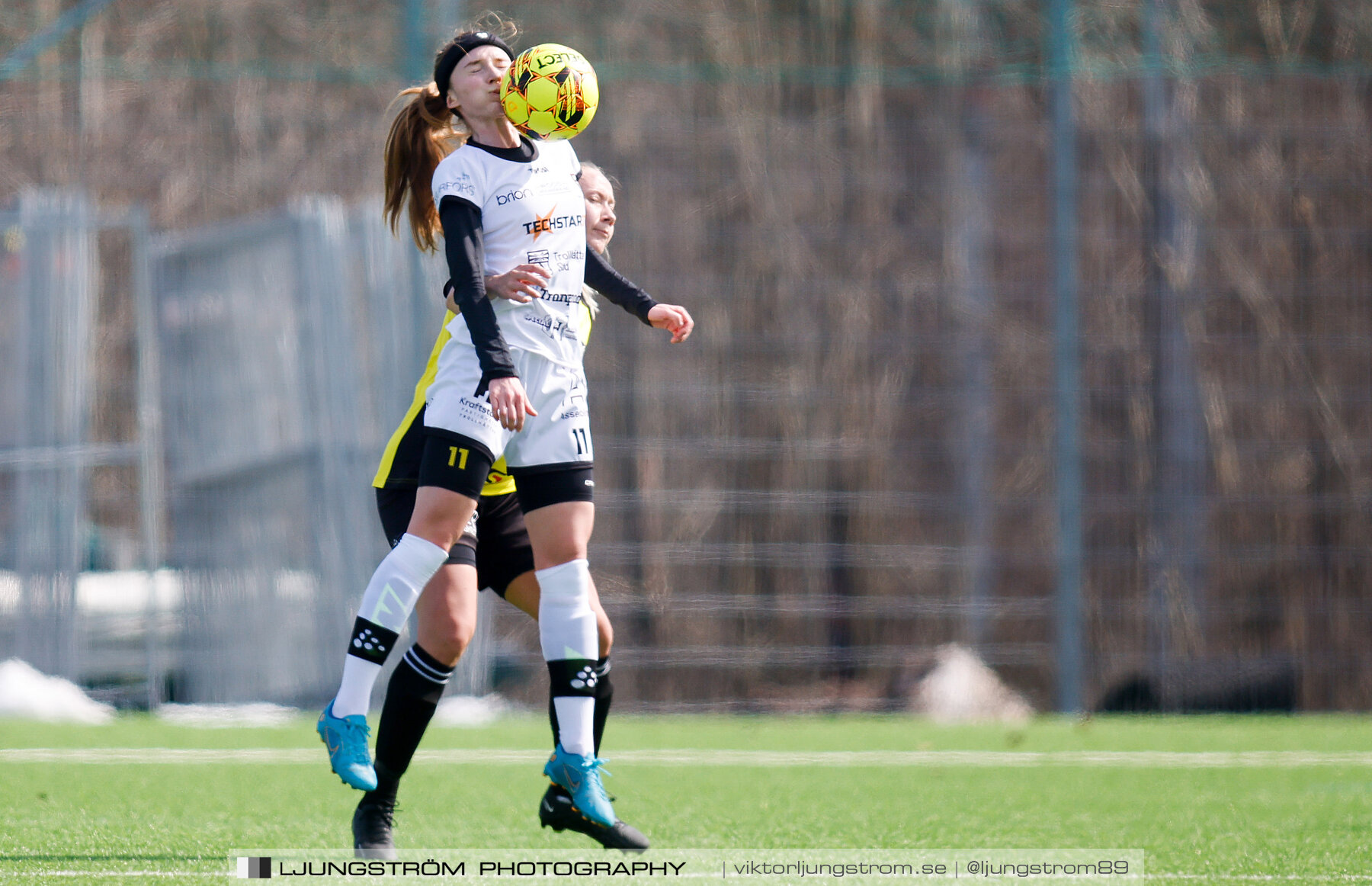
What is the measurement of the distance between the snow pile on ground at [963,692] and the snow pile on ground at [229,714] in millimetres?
2746

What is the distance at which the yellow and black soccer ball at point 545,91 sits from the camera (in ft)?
10.3

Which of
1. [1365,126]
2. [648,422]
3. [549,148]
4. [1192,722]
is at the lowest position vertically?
[1192,722]

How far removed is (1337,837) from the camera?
350 cm

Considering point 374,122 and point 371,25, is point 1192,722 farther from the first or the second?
point 371,25

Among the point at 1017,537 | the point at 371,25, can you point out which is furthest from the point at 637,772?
the point at 371,25

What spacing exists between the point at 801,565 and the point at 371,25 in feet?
12.2

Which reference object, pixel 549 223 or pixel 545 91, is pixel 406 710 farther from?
pixel 545 91

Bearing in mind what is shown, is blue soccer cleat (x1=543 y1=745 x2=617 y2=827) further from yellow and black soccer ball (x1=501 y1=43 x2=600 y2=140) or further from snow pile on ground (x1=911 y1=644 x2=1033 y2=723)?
snow pile on ground (x1=911 y1=644 x2=1033 y2=723)

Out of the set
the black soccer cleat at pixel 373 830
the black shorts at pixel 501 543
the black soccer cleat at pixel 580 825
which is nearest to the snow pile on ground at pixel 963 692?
the black shorts at pixel 501 543

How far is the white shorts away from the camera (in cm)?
309

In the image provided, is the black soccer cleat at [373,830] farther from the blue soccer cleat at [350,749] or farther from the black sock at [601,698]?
the black sock at [601,698]

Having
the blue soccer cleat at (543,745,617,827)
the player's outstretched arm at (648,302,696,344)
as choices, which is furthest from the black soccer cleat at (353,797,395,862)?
the player's outstretched arm at (648,302,696,344)

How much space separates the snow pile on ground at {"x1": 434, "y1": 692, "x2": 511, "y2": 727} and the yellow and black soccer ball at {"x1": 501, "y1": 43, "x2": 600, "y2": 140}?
3.79m

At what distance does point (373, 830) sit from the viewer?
318 cm
